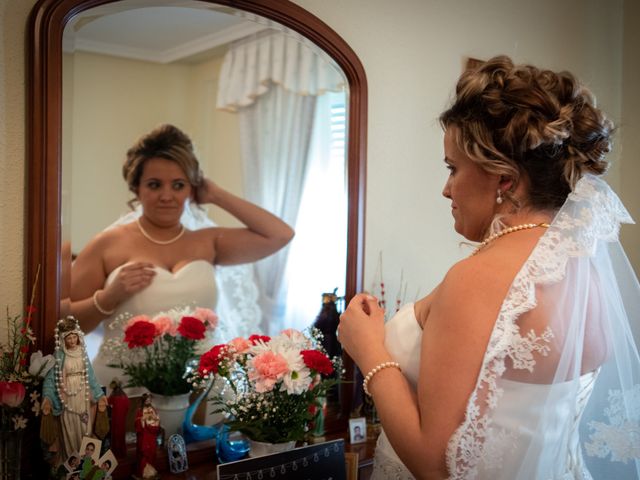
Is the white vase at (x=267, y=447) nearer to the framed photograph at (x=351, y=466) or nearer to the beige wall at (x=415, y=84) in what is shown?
the framed photograph at (x=351, y=466)

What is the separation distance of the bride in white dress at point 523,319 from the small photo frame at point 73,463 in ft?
2.02

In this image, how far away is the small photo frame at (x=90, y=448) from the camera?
1.33 metres

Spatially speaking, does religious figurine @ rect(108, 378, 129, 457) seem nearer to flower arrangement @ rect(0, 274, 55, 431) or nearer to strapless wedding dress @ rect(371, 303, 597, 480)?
flower arrangement @ rect(0, 274, 55, 431)

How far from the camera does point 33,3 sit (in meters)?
1.37

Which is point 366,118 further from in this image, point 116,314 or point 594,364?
point 594,364

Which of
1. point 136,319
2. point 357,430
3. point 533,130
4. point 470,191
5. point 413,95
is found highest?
point 413,95

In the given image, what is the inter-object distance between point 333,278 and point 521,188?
930mm

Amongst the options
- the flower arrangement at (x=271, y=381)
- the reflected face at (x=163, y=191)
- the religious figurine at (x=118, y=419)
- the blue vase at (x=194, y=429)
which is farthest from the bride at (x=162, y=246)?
the flower arrangement at (x=271, y=381)

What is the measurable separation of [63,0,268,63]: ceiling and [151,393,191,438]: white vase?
910mm

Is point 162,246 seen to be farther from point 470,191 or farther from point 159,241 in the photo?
point 470,191

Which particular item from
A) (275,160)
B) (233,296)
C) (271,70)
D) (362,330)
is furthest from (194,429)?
(271,70)

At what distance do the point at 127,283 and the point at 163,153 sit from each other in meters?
0.40

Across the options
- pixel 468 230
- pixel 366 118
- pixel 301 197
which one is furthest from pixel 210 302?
pixel 468 230

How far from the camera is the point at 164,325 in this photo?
1.74 metres
